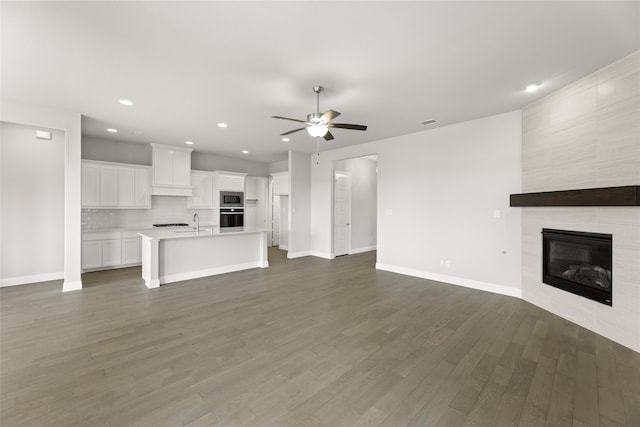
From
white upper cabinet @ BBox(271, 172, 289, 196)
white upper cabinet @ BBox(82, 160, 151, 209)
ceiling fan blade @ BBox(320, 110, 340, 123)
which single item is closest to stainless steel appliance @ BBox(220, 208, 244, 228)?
white upper cabinet @ BBox(271, 172, 289, 196)

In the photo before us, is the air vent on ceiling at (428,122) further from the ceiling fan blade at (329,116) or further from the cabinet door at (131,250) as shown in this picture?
the cabinet door at (131,250)

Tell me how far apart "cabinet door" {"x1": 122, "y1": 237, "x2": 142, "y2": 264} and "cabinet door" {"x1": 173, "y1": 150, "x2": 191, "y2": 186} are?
1635 mm

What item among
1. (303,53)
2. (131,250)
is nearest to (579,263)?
(303,53)

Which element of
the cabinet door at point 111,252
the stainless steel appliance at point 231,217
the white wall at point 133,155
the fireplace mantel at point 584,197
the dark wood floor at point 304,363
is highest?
the white wall at point 133,155

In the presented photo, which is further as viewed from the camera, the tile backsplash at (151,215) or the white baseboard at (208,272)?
the tile backsplash at (151,215)

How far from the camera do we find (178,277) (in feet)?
15.9

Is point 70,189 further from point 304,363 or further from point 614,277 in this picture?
point 614,277

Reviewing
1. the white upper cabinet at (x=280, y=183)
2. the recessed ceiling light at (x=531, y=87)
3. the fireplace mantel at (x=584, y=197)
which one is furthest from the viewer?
the white upper cabinet at (x=280, y=183)

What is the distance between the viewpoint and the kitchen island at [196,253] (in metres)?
4.56

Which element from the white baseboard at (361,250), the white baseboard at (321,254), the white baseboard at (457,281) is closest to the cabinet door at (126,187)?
the white baseboard at (321,254)

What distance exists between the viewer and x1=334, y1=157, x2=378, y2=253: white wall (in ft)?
25.6

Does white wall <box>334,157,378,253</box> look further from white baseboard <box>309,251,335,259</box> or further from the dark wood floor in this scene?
the dark wood floor

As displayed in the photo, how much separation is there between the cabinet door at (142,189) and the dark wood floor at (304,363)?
2658 millimetres

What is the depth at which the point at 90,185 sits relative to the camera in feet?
18.3
